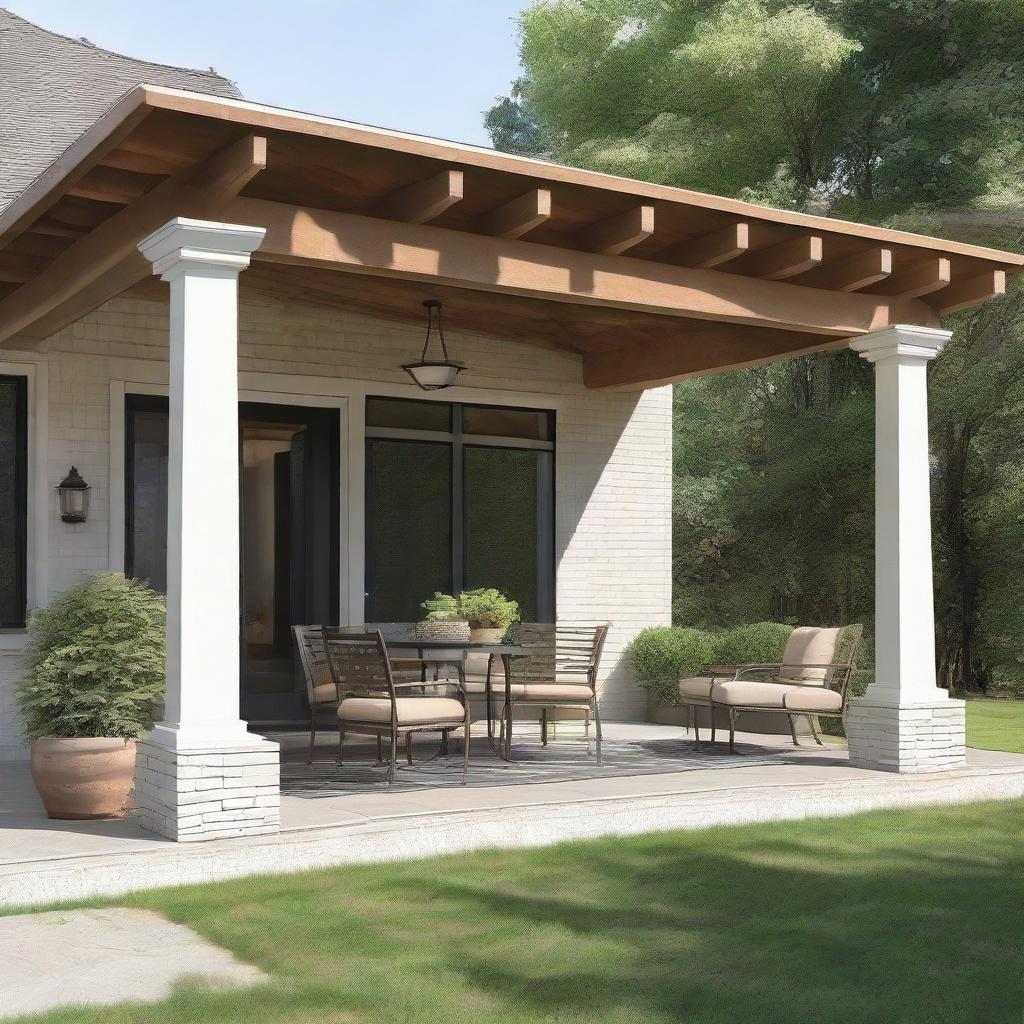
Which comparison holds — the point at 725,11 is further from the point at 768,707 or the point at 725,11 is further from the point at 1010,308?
the point at 768,707

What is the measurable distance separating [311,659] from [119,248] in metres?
3.01

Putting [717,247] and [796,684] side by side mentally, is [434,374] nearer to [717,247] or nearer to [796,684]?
[717,247]

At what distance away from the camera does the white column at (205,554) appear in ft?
18.1

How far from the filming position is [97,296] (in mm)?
7062

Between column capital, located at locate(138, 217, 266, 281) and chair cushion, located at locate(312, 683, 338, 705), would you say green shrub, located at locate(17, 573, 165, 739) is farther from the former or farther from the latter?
chair cushion, located at locate(312, 683, 338, 705)

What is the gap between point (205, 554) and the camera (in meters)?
5.63

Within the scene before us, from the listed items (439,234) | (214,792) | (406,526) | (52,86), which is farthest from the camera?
(52,86)

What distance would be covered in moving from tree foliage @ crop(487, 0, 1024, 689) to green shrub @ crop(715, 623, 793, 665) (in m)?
8.75

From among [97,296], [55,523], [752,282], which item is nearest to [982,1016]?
[752,282]

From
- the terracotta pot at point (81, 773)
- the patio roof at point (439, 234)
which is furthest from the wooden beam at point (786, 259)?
the terracotta pot at point (81, 773)

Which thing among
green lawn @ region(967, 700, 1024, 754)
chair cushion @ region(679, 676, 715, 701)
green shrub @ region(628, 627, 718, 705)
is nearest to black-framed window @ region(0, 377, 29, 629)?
chair cushion @ region(679, 676, 715, 701)

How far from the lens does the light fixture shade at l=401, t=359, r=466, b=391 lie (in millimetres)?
9195

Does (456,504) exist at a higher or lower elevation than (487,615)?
higher

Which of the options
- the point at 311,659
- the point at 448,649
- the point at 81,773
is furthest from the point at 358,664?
the point at 81,773
